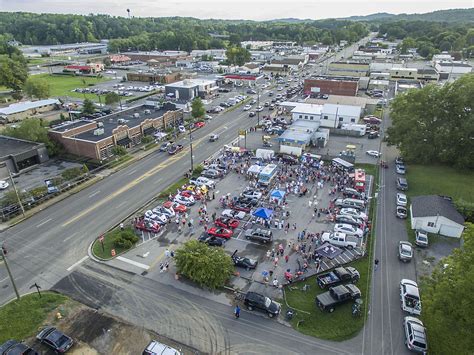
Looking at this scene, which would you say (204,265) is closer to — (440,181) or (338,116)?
(440,181)

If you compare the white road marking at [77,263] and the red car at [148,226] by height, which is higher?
the red car at [148,226]

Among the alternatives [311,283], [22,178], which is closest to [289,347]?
[311,283]

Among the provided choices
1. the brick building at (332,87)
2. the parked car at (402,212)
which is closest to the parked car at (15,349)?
the parked car at (402,212)

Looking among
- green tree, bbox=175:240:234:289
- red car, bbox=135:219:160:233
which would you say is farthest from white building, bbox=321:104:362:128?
green tree, bbox=175:240:234:289

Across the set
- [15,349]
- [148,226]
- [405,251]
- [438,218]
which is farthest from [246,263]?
[438,218]

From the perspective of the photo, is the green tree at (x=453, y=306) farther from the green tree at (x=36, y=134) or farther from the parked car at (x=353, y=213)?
the green tree at (x=36, y=134)

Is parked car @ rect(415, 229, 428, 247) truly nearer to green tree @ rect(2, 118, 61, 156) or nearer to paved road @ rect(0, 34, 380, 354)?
paved road @ rect(0, 34, 380, 354)
